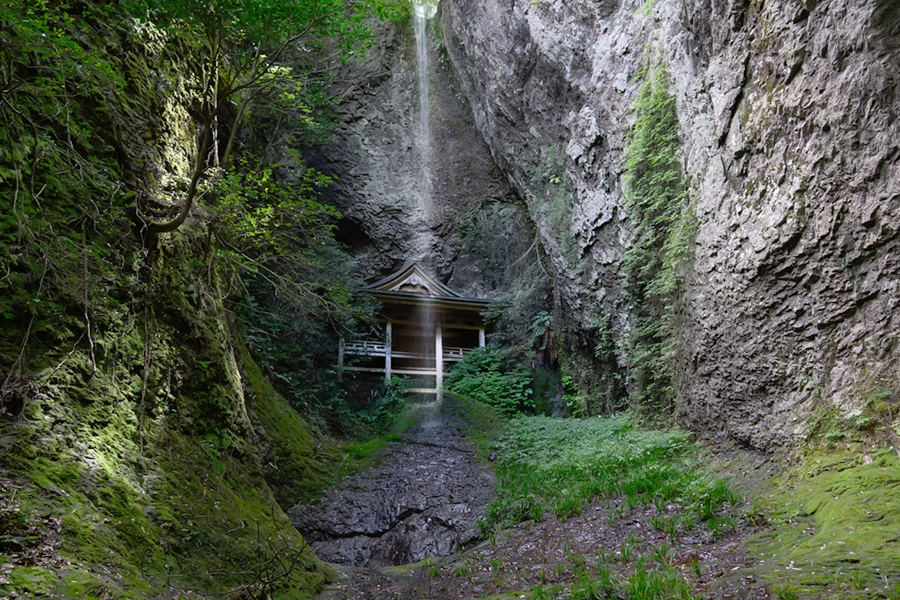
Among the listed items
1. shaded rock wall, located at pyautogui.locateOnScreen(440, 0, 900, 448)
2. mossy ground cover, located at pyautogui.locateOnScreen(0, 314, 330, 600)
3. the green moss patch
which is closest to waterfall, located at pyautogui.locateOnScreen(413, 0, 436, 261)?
shaded rock wall, located at pyautogui.locateOnScreen(440, 0, 900, 448)

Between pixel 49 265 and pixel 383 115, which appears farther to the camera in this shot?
pixel 383 115

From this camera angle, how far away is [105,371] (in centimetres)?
455

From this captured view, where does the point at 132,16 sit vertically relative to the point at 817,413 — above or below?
above

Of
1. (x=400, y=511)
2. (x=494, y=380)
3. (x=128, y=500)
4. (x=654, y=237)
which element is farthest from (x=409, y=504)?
(x=654, y=237)

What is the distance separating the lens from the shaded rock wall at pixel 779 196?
5.36 m

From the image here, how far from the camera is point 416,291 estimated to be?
17.0 meters

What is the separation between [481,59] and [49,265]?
51.2ft

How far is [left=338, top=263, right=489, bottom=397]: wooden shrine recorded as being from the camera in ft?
50.9

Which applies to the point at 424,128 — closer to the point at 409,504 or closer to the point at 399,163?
the point at 399,163

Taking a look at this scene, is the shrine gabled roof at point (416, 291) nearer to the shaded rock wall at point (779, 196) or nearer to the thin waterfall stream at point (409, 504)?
the thin waterfall stream at point (409, 504)

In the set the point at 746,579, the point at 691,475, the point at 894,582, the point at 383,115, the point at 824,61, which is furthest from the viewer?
the point at 383,115

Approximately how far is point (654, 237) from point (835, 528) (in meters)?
6.68

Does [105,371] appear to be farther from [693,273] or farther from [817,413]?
[693,273]

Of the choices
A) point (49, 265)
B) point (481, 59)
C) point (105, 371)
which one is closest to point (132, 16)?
point (49, 265)
